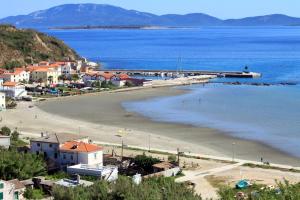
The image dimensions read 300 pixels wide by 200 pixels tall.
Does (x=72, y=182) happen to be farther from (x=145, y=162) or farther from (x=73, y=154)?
(x=145, y=162)

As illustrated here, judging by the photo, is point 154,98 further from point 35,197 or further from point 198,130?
point 35,197

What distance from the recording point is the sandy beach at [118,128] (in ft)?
116

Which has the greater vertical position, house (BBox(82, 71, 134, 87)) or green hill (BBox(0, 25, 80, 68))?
green hill (BBox(0, 25, 80, 68))

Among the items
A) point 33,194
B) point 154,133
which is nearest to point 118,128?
point 154,133

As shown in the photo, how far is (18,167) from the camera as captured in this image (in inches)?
1065

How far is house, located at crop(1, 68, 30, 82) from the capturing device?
213ft

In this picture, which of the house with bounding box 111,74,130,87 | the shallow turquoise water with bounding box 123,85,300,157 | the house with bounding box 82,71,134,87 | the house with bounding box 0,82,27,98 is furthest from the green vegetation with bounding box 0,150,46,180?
A: the house with bounding box 111,74,130,87

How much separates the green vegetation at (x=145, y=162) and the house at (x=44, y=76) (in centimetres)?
3863

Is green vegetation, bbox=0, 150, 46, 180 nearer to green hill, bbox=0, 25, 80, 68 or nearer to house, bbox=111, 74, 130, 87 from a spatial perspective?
house, bbox=111, 74, 130, 87

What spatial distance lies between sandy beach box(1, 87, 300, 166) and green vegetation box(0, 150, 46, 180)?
9268 mm

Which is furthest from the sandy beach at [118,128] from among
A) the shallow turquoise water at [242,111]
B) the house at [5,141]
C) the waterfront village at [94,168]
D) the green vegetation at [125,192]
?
the green vegetation at [125,192]

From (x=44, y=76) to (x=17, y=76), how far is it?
3.00 meters

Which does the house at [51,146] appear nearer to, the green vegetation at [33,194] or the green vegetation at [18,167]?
the green vegetation at [18,167]

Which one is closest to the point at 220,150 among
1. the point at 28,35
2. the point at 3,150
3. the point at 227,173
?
the point at 227,173
